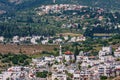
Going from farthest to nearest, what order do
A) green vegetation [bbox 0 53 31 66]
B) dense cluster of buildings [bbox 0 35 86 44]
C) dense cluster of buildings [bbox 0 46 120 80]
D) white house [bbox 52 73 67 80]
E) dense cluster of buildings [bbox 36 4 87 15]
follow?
dense cluster of buildings [bbox 36 4 87 15], dense cluster of buildings [bbox 0 35 86 44], green vegetation [bbox 0 53 31 66], dense cluster of buildings [bbox 0 46 120 80], white house [bbox 52 73 67 80]

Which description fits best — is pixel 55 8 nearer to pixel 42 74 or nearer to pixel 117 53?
pixel 117 53

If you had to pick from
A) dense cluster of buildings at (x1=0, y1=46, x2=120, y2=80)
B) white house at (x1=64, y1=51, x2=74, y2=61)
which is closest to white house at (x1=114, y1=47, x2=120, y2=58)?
dense cluster of buildings at (x1=0, y1=46, x2=120, y2=80)

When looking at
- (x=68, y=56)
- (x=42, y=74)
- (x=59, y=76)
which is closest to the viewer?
(x=59, y=76)

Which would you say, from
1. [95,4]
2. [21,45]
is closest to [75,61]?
[21,45]

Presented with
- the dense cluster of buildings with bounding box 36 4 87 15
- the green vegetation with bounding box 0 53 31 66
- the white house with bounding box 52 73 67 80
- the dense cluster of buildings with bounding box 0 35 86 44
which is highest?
the white house with bounding box 52 73 67 80

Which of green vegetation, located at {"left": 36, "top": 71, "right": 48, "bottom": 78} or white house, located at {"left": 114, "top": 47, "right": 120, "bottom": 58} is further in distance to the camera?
white house, located at {"left": 114, "top": 47, "right": 120, "bottom": 58}

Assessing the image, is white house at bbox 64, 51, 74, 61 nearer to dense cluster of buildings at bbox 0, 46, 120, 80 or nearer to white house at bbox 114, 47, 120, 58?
dense cluster of buildings at bbox 0, 46, 120, 80

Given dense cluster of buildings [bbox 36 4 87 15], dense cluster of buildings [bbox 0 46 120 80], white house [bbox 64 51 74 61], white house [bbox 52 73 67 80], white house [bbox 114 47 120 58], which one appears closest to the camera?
white house [bbox 52 73 67 80]

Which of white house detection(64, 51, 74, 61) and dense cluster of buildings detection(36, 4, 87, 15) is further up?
white house detection(64, 51, 74, 61)

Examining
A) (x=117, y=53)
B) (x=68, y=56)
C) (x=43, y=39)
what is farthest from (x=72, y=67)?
(x=43, y=39)

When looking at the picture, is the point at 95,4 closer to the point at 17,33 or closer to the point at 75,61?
the point at 17,33
